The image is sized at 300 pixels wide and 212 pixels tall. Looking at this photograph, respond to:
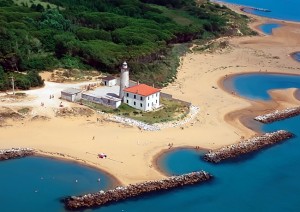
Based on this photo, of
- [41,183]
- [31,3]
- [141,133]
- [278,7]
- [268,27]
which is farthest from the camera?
[278,7]

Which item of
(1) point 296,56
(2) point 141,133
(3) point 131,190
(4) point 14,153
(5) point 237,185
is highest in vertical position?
(2) point 141,133

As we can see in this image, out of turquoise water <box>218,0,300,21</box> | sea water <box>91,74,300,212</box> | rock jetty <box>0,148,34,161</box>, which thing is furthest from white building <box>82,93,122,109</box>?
turquoise water <box>218,0,300,21</box>

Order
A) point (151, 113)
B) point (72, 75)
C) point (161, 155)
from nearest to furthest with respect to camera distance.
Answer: point (161, 155)
point (151, 113)
point (72, 75)

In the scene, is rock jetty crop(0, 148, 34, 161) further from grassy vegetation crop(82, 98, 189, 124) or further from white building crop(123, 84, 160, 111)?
white building crop(123, 84, 160, 111)

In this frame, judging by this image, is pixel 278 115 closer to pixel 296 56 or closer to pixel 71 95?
pixel 71 95

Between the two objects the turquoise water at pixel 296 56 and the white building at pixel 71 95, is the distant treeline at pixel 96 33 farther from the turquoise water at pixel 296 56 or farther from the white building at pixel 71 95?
the turquoise water at pixel 296 56

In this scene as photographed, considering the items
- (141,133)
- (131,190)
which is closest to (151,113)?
(141,133)
